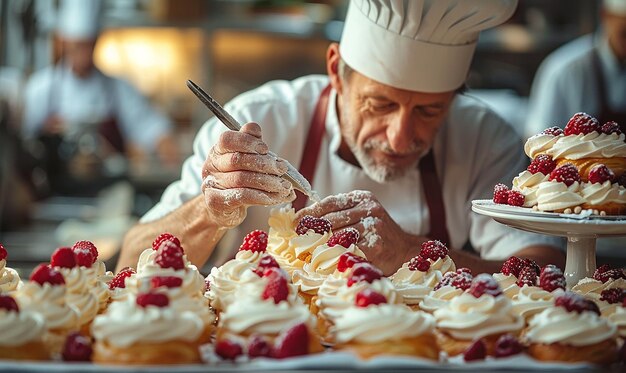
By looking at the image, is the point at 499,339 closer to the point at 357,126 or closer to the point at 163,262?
the point at 163,262

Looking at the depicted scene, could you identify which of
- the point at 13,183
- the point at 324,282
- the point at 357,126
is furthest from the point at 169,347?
the point at 13,183

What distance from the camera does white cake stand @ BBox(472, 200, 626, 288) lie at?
7.33 ft

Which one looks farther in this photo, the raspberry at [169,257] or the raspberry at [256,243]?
the raspberry at [256,243]

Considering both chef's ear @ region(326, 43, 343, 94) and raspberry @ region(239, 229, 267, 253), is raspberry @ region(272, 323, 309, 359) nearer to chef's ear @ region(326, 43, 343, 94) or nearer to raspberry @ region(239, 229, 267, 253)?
raspberry @ region(239, 229, 267, 253)

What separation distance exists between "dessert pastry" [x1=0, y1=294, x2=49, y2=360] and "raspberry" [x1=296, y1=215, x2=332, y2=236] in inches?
34.5

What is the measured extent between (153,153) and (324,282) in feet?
15.9

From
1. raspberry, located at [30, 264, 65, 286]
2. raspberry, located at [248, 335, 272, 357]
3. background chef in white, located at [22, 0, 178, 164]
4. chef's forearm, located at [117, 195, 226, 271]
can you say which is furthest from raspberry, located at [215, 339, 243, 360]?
background chef in white, located at [22, 0, 178, 164]

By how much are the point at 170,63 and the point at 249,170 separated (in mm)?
5060

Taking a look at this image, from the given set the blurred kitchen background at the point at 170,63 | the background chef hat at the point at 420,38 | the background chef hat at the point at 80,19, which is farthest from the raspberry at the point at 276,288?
the background chef hat at the point at 80,19

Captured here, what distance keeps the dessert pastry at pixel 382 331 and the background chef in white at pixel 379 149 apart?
0.68 meters

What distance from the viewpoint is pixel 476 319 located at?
6.51 feet

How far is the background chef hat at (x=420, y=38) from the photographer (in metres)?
2.94

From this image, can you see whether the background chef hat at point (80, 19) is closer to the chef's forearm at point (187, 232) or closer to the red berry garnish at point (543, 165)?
the chef's forearm at point (187, 232)

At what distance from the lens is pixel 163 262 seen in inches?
81.7
